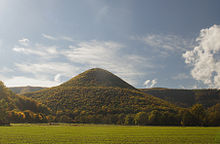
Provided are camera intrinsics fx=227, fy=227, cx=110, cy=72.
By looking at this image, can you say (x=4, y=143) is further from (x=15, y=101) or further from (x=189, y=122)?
(x=15, y=101)

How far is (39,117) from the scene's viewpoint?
91.8 m

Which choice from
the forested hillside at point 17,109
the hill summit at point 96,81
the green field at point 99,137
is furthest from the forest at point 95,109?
the green field at point 99,137

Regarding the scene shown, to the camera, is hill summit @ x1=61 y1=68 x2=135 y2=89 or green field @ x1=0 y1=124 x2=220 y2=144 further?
Answer: hill summit @ x1=61 y1=68 x2=135 y2=89

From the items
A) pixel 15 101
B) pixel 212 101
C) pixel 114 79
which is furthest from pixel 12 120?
pixel 212 101

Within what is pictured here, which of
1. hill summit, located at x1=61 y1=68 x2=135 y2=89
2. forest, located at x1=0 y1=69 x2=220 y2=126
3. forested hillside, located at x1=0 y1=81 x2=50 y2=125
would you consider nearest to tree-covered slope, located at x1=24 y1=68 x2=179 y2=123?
forest, located at x1=0 y1=69 x2=220 y2=126

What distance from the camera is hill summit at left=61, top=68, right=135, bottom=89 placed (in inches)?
6605

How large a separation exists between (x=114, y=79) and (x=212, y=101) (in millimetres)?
88666

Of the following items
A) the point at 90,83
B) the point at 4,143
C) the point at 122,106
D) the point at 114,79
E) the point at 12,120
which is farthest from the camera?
the point at 114,79

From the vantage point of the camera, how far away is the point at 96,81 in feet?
574

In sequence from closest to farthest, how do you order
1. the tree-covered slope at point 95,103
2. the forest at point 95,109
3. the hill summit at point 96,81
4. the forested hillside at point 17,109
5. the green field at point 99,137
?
the green field at point 99,137 → the forested hillside at point 17,109 → the forest at point 95,109 → the tree-covered slope at point 95,103 → the hill summit at point 96,81

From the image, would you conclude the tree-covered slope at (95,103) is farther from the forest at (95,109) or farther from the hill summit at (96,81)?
the hill summit at (96,81)

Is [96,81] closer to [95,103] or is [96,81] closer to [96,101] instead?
[96,101]

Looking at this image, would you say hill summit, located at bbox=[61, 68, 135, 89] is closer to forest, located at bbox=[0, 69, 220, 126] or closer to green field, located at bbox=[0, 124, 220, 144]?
forest, located at bbox=[0, 69, 220, 126]

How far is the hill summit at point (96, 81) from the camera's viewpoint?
550 feet
